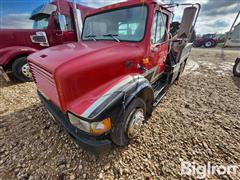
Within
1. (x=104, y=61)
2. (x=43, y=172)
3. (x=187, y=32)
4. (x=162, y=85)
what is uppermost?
(x=187, y=32)

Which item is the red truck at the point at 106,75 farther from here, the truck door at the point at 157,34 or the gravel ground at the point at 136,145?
the gravel ground at the point at 136,145

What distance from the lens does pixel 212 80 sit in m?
4.84

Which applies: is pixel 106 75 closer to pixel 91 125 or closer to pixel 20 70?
pixel 91 125

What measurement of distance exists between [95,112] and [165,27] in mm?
2372

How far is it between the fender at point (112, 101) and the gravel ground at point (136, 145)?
886mm

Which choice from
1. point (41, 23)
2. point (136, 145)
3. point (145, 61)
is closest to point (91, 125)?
point (136, 145)

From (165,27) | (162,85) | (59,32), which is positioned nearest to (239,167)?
(162,85)

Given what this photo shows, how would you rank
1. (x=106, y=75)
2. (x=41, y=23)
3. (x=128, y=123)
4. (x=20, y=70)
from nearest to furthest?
(x=106, y=75), (x=128, y=123), (x=20, y=70), (x=41, y=23)

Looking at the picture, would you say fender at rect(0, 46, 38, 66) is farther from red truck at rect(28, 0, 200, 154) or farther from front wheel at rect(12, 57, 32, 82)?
red truck at rect(28, 0, 200, 154)

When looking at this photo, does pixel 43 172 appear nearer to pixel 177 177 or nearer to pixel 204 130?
pixel 177 177

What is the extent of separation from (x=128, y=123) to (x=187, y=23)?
3.90 metres

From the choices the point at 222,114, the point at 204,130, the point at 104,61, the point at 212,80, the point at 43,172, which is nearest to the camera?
the point at 104,61

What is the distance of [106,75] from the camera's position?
1633 millimetres

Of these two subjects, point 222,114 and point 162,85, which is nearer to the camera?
point 222,114
